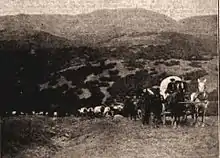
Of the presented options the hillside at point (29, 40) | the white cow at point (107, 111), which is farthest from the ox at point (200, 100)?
the hillside at point (29, 40)

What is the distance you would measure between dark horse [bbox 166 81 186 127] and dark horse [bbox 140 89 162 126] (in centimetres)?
3

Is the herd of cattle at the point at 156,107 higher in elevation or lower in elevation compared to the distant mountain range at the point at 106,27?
lower

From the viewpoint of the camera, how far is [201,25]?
5.42 feet

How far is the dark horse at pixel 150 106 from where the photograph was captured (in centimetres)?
166

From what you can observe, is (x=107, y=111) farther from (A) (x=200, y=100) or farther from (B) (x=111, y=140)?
(A) (x=200, y=100)

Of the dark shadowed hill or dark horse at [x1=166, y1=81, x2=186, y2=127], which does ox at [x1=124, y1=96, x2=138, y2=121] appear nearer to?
dark horse at [x1=166, y1=81, x2=186, y2=127]

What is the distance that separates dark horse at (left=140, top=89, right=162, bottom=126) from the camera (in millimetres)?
1658

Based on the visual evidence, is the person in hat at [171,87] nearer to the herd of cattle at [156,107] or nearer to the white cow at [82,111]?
the herd of cattle at [156,107]

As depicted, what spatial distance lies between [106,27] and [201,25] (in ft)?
0.91

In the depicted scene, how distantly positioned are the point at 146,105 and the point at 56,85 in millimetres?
272

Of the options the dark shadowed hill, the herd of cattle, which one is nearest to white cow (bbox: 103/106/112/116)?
the herd of cattle

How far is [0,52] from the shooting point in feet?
5.49

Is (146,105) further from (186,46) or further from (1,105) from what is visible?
(1,105)

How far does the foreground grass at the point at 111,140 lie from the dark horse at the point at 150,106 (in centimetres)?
3
